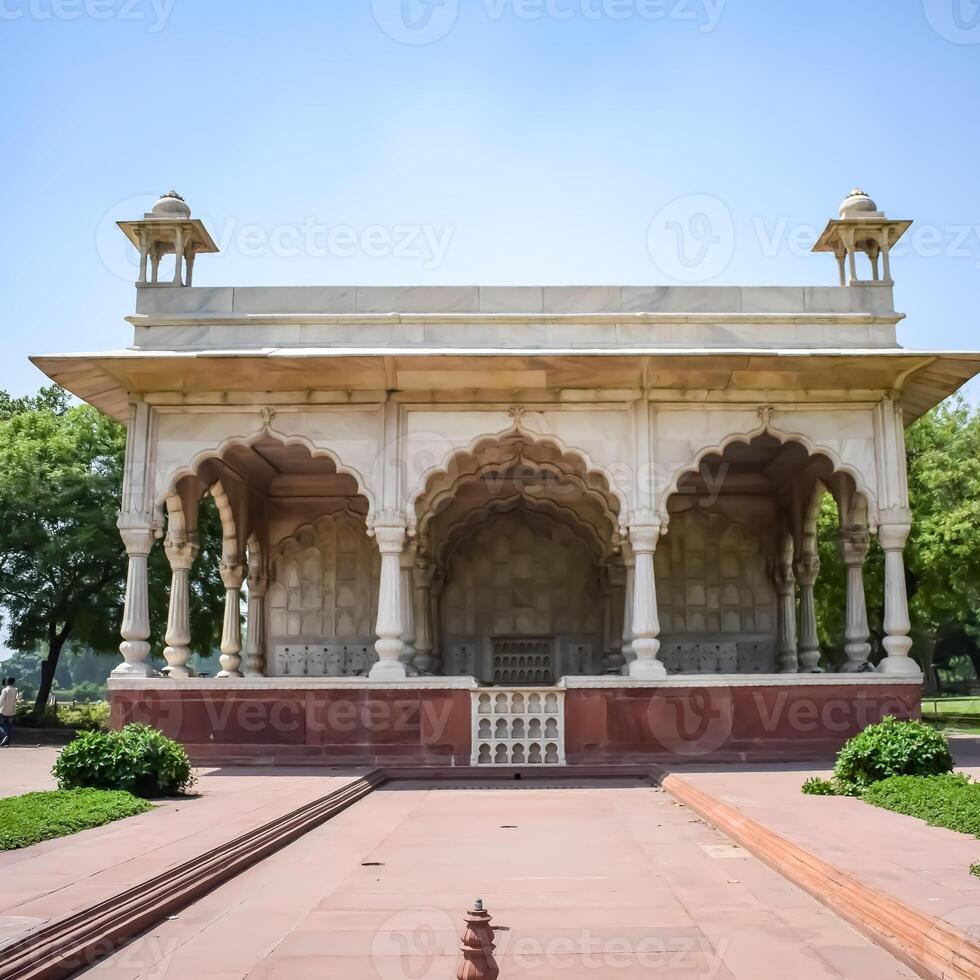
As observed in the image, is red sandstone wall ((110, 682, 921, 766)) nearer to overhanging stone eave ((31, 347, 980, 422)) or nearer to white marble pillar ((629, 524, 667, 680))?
white marble pillar ((629, 524, 667, 680))

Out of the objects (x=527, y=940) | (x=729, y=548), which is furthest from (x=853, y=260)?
(x=527, y=940)

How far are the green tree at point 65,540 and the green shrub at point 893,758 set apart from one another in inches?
674

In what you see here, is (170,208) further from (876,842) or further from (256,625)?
(876,842)

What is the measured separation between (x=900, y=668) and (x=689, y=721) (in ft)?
8.98

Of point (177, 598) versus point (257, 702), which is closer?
point (257, 702)

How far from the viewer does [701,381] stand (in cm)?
1338

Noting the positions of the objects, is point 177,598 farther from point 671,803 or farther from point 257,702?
point 671,803

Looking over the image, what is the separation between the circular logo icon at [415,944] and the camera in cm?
439

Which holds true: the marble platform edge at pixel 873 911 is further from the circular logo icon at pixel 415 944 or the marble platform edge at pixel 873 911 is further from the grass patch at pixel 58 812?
the grass patch at pixel 58 812

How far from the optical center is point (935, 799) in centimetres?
785

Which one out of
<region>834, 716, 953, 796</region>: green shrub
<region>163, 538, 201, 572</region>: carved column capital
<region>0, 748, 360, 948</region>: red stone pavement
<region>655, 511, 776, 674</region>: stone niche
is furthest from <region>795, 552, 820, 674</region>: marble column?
<region>163, 538, 201, 572</region>: carved column capital

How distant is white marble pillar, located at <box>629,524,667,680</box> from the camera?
13.1 m

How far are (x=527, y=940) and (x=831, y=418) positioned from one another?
10235mm

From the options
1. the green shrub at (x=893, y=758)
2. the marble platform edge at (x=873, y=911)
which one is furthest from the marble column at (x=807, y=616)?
the marble platform edge at (x=873, y=911)
